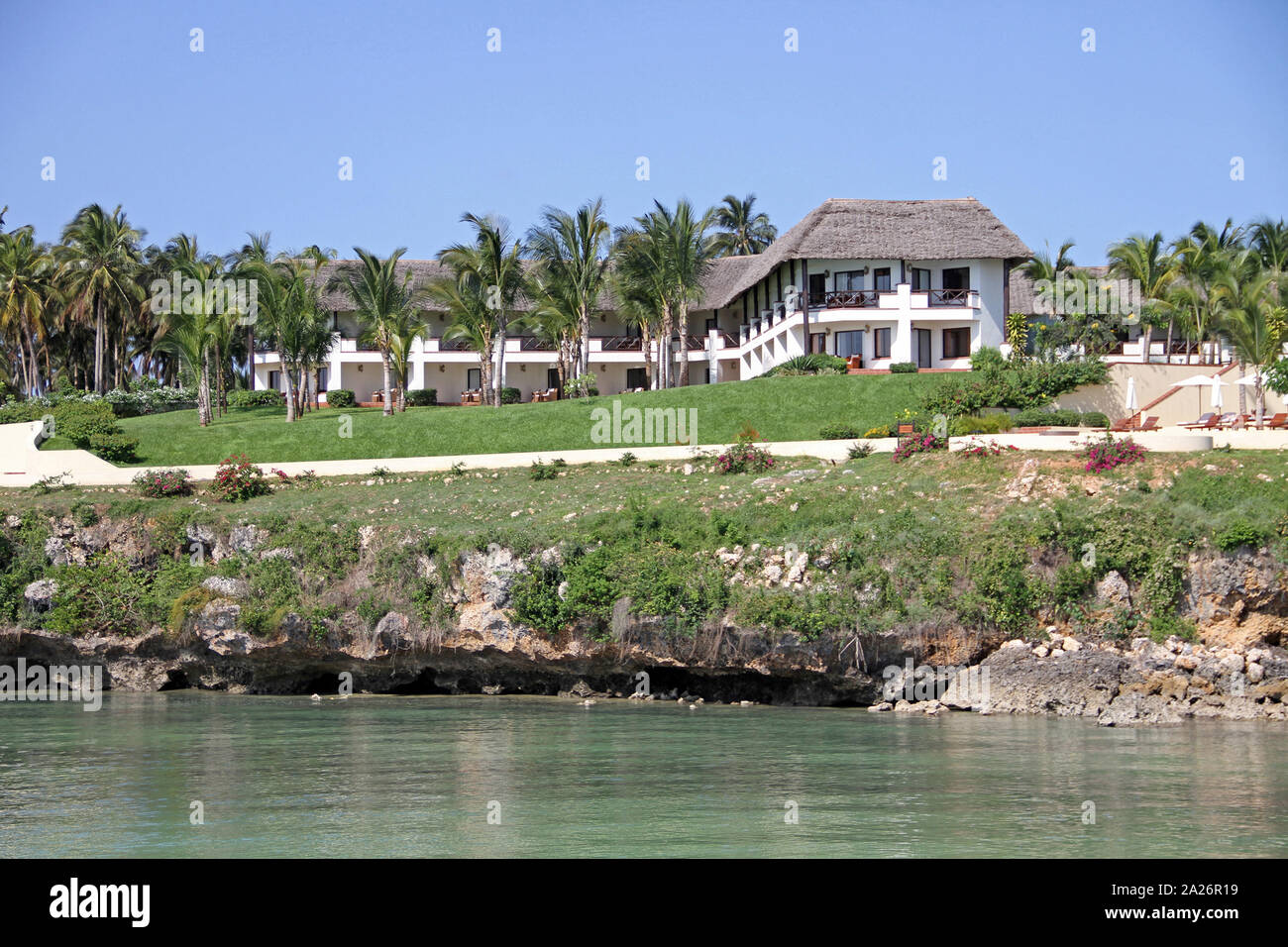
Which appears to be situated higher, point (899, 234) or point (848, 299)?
point (899, 234)

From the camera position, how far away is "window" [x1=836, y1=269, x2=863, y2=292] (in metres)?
58.9

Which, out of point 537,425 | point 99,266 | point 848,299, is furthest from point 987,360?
point 99,266

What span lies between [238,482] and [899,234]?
1348 inches

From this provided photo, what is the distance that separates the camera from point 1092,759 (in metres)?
23.6

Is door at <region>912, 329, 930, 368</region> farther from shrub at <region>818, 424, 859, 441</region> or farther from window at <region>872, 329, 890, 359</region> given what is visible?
shrub at <region>818, 424, 859, 441</region>

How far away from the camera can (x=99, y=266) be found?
65938mm

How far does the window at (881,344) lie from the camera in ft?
191

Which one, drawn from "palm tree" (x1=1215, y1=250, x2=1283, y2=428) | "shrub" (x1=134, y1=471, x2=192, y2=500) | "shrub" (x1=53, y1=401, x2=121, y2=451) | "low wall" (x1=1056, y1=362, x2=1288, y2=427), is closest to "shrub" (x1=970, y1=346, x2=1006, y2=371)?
"low wall" (x1=1056, y1=362, x2=1288, y2=427)

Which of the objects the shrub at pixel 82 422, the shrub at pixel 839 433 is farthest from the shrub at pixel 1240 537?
the shrub at pixel 82 422

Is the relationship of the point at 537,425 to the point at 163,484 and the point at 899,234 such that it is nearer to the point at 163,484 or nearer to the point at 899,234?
the point at 163,484

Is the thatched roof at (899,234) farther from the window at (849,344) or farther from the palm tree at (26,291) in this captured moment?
the palm tree at (26,291)

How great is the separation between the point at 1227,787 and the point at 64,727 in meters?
24.7
